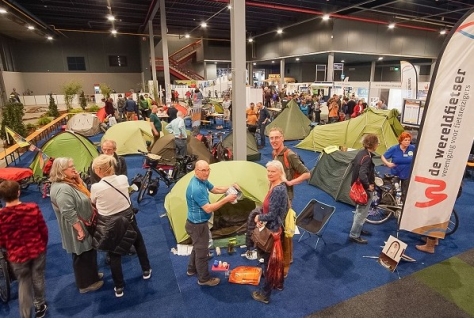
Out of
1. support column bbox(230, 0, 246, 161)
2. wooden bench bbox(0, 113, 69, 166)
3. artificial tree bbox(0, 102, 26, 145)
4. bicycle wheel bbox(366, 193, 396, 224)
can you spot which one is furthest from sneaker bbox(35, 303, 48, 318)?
artificial tree bbox(0, 102, 26, 145)

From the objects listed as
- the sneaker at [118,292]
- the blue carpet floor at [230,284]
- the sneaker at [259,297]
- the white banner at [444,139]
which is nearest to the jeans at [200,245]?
the blue carpet floor at [230,284]

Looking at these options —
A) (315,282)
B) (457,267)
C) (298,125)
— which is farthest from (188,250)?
(298,125)

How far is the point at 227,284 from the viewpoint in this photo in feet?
11.3

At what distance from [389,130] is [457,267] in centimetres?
545

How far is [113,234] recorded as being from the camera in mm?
2979

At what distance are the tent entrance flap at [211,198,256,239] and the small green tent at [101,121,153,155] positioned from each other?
214 inches

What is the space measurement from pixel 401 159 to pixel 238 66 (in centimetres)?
343

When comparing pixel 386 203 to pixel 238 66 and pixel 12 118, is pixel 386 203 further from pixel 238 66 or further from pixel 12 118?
pixel 12 118

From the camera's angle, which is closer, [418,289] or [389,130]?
[418,289]

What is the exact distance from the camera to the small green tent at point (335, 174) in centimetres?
562

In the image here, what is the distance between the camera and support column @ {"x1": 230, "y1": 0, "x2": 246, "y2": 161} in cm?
578

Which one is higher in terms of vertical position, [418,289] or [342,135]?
[342,135]

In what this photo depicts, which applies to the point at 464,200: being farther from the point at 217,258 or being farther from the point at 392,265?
the point at 217,258

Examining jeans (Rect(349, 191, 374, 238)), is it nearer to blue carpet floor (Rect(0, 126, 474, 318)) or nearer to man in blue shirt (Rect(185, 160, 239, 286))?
blue carpet floor (Rect(0, 126, 474, 318))
